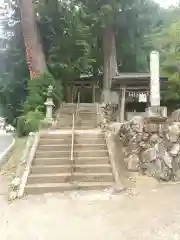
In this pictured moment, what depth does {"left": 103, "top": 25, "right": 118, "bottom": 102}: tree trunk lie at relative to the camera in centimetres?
1900

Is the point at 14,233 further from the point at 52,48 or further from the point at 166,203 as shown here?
the point at 52,48

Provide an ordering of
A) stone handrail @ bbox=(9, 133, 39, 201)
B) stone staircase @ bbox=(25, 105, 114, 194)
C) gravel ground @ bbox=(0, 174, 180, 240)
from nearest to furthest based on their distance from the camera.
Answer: gravel ground @ bbox=(0, 174, 180, 240) → stone handrail @ bbox=(9, 133, 39, 201) → stone staircase @ bbox=(25, 105, 114, 194)

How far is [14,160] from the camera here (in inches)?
420

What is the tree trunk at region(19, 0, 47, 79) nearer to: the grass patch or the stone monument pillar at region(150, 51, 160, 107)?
the grass patch

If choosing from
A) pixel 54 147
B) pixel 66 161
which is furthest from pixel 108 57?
pixel 66 161

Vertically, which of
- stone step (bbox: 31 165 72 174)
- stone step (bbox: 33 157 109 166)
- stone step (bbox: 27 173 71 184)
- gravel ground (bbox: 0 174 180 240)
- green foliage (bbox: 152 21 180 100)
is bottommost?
gravel ground (bbox: 0 174 180 240)

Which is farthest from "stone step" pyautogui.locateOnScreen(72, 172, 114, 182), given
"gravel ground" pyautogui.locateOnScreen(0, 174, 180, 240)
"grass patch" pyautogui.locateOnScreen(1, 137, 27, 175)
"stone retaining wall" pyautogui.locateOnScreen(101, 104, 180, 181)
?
"grass patch" pyautogui.locateOnScreen(1, 137, 27, 175)

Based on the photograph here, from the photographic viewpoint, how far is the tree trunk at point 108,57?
19.0 m

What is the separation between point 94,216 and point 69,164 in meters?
3.04

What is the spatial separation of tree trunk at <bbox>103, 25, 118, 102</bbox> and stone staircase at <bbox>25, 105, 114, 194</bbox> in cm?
801

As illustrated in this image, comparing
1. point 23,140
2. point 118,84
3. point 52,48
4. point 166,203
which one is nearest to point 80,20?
point 52,48

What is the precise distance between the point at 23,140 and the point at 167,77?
7457mm

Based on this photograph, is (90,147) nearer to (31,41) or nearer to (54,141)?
(54,141)

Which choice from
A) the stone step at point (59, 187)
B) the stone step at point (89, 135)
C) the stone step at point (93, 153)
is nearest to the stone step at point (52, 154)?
the stone step at point (93, 153)
